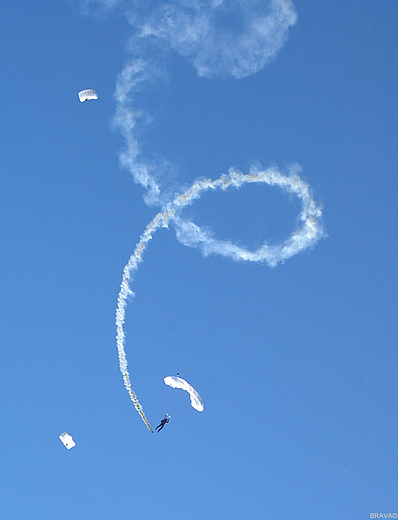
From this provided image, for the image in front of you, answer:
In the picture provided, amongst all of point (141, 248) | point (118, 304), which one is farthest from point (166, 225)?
point (118, 304)

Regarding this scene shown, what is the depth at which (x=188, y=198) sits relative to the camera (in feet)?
220

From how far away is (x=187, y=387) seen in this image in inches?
2719

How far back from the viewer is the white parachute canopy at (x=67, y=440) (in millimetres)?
69562

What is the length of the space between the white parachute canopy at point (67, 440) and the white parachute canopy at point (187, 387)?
30.1ft

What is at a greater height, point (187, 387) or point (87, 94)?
point (87, 94)

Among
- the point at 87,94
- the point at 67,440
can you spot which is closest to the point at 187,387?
the point at 67,440

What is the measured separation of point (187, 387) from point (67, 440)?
1074 cm

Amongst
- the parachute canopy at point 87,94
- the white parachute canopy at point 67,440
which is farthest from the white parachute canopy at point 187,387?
the parachute canopy at point 87,94

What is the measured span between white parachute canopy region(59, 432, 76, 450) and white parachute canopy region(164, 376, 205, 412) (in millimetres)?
9166

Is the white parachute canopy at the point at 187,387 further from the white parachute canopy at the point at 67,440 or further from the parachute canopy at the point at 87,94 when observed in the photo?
the parachute canopy at the point at 87,94

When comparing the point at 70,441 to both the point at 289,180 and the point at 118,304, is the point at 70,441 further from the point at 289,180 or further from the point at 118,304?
the point at 289,180

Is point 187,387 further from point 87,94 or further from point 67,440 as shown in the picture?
point 87,94

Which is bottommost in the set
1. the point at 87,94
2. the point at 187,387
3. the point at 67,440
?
the point at 67,440

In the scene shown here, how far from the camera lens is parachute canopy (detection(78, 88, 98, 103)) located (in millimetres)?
68188
